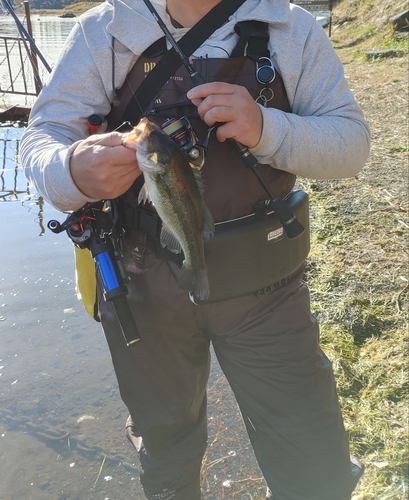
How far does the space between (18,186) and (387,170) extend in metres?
4.80

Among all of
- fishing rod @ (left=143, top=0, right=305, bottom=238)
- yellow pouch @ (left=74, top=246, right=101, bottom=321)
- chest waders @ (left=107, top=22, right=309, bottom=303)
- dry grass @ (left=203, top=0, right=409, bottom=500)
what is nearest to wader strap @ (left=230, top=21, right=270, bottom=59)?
chest waders @ (left=107, top=22, right=309, bottom=303)

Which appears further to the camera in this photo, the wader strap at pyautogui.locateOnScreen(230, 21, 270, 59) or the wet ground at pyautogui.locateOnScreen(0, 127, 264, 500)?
the wet ground at pyautogui.locateOnScreen(0, 127, 264, 500)

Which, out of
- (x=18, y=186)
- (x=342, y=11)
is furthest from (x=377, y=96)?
(x=342, y=11)

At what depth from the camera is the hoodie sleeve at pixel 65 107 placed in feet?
6.57

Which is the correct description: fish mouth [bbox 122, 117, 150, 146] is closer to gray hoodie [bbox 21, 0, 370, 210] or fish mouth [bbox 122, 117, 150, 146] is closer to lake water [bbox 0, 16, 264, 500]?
gray hoodie [bbox 21, 0, 370, 210]

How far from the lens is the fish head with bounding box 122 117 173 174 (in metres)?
1.63

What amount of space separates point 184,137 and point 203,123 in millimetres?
244

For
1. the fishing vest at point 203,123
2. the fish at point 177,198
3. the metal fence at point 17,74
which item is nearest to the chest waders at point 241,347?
the fishing vest at point 203,123

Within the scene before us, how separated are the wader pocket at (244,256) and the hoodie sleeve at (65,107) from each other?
545 mm

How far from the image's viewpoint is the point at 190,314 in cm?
215

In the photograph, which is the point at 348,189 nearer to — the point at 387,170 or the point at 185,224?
the point at 387,170

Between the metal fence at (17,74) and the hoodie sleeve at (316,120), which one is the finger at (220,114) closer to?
the hoodie sleeve at (316,120)

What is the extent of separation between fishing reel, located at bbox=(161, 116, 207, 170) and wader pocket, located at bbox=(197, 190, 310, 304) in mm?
336

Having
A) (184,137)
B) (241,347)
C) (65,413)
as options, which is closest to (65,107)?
(184,137)
